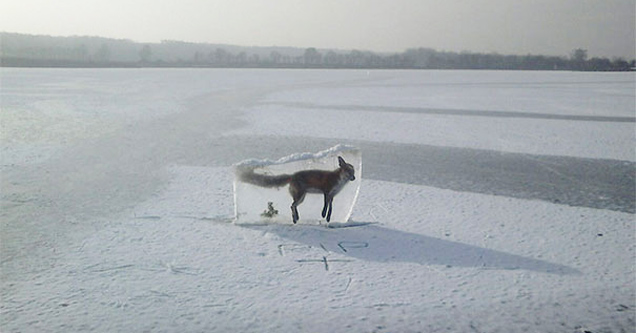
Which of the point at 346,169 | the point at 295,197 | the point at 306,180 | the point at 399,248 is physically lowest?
the point at 399,248

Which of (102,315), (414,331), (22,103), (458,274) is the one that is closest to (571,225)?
(458,274)

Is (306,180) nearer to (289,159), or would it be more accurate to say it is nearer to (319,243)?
(289,159)

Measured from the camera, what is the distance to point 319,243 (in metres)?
3.99

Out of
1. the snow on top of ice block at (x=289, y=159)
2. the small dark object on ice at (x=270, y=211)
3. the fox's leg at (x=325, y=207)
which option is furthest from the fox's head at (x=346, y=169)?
the small dark object on ice at (x=270, y=211)

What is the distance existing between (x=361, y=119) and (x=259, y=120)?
283 centimetres

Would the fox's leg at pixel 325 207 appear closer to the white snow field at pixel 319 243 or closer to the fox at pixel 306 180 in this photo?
the fox at pixel 306 180

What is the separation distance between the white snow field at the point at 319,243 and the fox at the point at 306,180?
0.35m

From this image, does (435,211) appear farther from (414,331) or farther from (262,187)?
(414,331)

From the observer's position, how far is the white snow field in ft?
9.49

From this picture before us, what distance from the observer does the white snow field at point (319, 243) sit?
9.49 feet

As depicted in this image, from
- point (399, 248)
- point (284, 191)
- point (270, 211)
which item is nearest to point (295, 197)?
point (284, 191)

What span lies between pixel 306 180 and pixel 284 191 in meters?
0.25

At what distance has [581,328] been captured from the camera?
281 cm

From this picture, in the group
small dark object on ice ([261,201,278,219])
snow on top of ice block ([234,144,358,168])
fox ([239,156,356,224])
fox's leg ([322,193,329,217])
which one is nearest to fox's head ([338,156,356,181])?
fox ([239,156,356,224])
